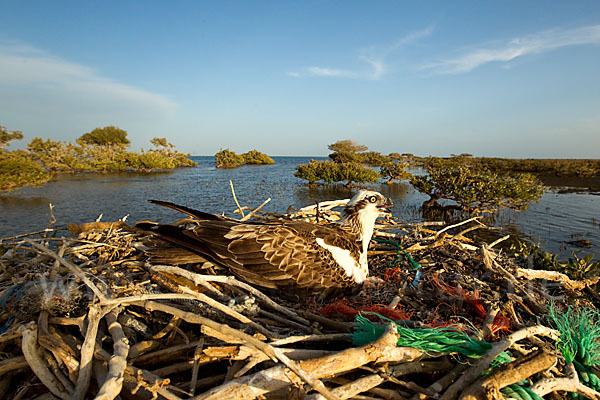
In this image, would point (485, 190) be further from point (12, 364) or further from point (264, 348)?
point (12, 364)

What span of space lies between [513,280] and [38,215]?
20748 millimetres

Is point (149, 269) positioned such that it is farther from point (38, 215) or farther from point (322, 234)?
point (38, 215)

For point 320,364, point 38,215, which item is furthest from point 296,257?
point 38,215

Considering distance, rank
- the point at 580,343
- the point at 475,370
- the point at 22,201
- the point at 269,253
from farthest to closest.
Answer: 1. the point at 22,201
2. the point at 269,253
3. the point at 580,343
4. the point at 475,370

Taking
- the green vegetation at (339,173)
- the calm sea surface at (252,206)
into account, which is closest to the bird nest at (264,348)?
the calm sea surface at (252,206)

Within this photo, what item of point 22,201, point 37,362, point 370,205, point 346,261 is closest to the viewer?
point 37,362

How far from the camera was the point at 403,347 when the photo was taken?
4.76 ft

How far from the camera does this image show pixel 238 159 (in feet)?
225

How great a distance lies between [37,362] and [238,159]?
228 ft

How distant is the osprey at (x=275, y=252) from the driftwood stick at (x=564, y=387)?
5.38ft

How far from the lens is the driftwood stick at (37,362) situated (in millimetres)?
1371

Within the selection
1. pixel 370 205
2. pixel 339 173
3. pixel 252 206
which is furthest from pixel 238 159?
pixel 370 205

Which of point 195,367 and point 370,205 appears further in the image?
point 370,205

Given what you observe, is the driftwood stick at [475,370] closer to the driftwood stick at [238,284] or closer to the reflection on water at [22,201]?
the driftwood stick at [238,284]
